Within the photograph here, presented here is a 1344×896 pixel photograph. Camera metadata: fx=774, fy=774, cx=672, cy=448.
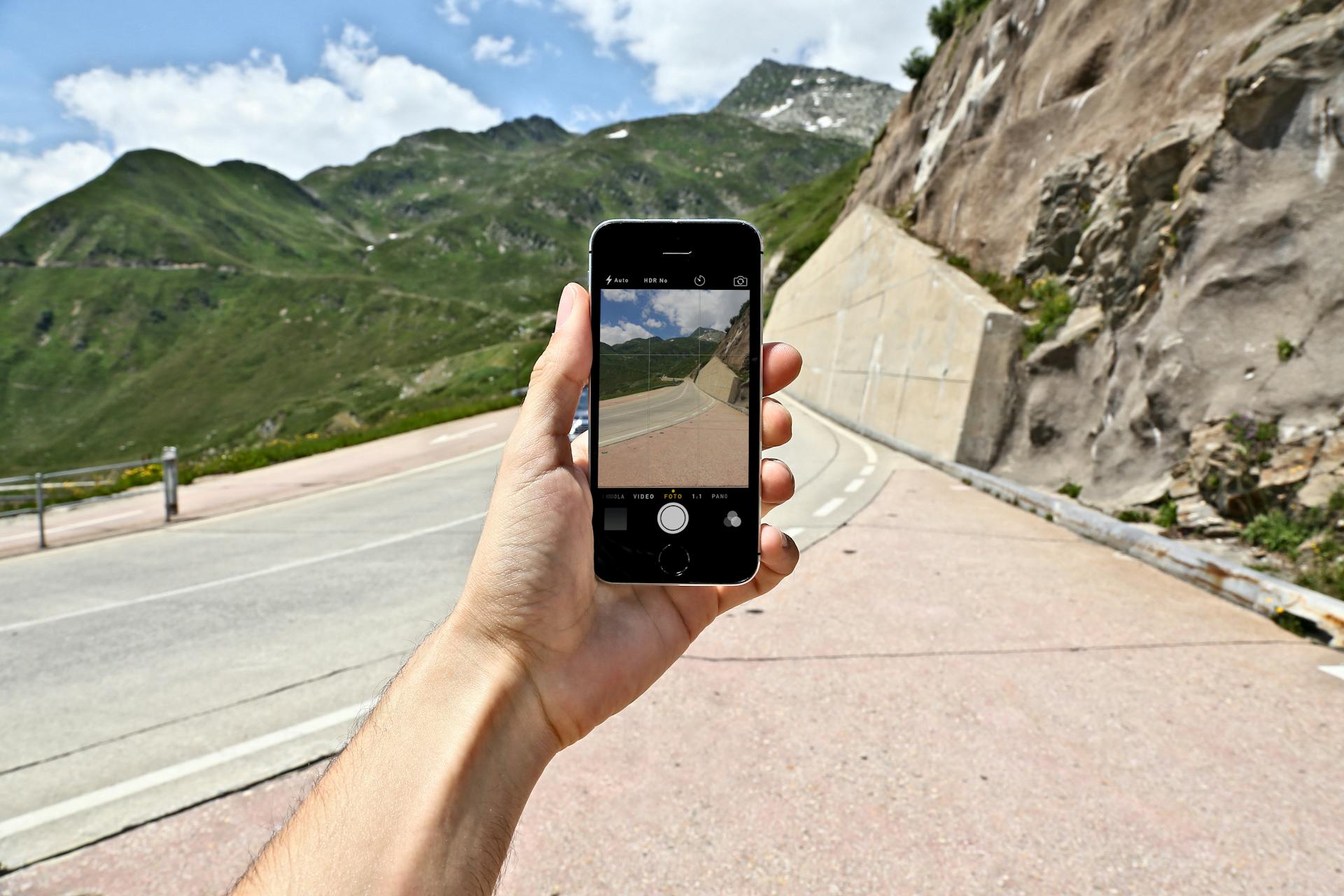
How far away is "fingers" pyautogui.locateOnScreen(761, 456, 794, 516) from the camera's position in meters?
2.23

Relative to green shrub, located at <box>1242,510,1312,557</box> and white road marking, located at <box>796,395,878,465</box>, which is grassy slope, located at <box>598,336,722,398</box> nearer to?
green shrub, located at <box>1242,510,1312,557</box>

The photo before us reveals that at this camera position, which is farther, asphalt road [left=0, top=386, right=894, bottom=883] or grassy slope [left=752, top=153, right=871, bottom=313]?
grassy slope [left=752, top=153, right=871, bottom=313]

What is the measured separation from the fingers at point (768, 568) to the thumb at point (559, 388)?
61 centimetres

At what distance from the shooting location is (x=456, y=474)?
48.0ft

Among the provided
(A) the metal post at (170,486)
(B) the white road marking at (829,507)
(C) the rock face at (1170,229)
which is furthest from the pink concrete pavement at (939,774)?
(A) the metal post at (170,486)

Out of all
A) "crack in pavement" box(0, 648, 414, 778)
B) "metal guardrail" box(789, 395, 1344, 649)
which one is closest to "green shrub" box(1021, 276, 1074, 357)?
"metal guardrail" box(789, 395, 1344, 649)

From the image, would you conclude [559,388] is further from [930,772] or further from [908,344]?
[908,344]

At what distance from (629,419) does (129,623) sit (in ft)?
21.1

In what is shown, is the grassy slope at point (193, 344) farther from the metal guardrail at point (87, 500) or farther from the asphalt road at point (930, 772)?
the asphalt road at point (930, 772)

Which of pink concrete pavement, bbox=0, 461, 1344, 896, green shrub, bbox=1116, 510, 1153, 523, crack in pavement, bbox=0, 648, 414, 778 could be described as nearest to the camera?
pink concrete pavement, bbox=0, 461, 1344, 896

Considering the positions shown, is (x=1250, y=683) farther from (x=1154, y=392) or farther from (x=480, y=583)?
(x=1154, y=392)

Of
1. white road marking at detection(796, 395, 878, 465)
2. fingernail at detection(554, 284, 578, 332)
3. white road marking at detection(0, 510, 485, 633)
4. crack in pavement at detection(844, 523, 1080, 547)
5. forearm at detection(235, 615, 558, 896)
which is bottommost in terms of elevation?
white road marking at detection(0, 510, 485, 633)

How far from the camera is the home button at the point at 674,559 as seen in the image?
212cm

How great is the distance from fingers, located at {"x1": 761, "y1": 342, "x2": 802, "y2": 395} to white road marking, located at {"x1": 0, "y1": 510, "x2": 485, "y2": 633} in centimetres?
733
